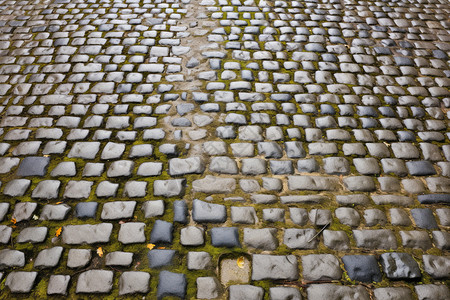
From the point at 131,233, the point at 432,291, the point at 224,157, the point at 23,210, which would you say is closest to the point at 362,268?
the point at 432,291

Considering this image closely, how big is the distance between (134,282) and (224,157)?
1.34 metres

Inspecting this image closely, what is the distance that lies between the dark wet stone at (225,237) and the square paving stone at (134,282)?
→ 537 mm

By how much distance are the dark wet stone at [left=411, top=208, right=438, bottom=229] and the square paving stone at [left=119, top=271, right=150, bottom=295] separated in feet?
7.04

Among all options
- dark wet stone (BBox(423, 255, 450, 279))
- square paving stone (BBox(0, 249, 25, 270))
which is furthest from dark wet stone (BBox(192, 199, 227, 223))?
dark wet stone (BBox(423, 255, 450, 279))

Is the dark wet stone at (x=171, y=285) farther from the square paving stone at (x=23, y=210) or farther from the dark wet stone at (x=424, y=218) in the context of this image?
the dark wet stone at (x=424, y=218)

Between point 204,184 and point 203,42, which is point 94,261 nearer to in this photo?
point 204,184

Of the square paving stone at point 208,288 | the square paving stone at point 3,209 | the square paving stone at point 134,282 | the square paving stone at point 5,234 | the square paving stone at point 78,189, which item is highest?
the square paving stone at point 3,209

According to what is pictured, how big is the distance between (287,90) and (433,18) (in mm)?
3281

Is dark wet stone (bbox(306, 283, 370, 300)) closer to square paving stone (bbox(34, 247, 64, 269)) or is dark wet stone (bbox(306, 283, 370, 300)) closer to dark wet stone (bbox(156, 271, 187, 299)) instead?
dark wet stone (bbox(156, 271, 187, 299))

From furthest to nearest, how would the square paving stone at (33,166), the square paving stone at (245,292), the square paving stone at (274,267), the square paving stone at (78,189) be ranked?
the square paving stone at (33,166)
the square paving stone at (78,189)
the square paving stone at (274,267)
the square paving stone at (245,292)

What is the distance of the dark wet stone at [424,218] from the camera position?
2635 millimetres

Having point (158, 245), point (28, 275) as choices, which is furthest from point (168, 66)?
point (28, 275)

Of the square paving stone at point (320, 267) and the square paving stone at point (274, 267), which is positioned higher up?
the square paving stone at point (274, 267)

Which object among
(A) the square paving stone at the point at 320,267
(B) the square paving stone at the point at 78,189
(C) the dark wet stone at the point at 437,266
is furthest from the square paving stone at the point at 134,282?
(C) the dark wet stone at the point at 437,266
